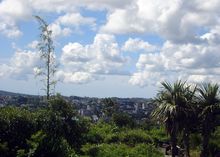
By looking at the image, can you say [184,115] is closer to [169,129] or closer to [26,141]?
[169,129]

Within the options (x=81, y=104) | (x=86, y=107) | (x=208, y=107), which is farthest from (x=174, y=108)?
(x=81, y=104)

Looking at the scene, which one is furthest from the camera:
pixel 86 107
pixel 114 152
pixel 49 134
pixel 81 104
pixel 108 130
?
pixel 81 104

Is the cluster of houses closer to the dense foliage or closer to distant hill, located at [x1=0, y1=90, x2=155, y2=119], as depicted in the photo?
distant hill, located at [x1=0, y1=90, x2=155, y2=119]

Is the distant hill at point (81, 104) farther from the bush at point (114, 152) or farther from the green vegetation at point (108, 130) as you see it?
the bush at point (114, 152)

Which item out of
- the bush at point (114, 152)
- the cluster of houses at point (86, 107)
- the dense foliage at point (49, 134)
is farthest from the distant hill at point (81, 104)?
the bush at point (114, 152)

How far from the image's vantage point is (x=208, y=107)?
124ft

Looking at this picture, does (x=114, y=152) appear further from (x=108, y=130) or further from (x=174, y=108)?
(x=108, y=130)

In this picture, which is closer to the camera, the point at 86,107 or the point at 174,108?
the point at 174,108

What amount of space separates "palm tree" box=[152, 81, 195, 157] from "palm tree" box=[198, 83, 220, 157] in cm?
86

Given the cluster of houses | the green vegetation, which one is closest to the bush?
the green vegetation

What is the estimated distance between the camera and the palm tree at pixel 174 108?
124 feet

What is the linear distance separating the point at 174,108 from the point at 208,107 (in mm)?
2416

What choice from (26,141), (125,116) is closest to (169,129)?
(26,141)

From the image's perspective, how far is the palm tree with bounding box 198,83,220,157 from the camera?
124 feet
